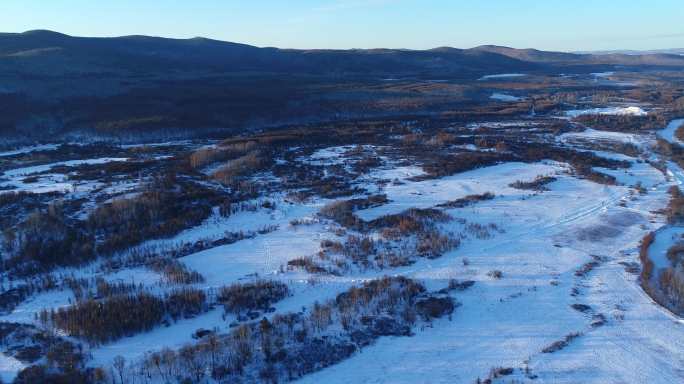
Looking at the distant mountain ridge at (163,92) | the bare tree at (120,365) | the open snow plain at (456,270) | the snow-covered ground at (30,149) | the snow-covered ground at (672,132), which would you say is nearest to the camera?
the bare tree at (120,365)

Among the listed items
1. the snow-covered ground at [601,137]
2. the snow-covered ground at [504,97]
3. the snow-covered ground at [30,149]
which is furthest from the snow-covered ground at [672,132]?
the snow-covered ground at [30,149]

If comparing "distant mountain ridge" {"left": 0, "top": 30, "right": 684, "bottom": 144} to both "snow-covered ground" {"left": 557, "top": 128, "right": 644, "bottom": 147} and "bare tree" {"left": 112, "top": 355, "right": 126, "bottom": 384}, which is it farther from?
"bare tree" {"left": 112, "top": 355, "right": 126, "bottom": 384}

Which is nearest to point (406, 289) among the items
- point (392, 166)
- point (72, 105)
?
point (392, 166)

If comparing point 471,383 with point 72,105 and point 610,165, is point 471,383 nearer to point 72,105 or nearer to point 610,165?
point 610,165

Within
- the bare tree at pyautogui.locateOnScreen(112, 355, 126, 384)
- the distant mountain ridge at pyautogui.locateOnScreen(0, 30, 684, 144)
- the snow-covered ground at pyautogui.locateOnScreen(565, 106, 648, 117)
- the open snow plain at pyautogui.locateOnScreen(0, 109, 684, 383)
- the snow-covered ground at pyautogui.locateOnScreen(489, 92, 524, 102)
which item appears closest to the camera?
the bare tree at pyautogui.locateOnScreen(112, 355, 126, 384)

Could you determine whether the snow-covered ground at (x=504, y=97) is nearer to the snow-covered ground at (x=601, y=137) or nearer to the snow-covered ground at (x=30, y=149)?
the snow-covered ground at (x=601, y=137)

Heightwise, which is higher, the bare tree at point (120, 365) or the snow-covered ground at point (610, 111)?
the snow-covered ground at point (610, 111)

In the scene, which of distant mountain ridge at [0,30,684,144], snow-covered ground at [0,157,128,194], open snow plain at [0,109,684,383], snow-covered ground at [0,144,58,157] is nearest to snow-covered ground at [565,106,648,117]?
distant mountain ridge at [0,30,684,144]

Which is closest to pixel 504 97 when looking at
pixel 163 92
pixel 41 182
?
pixel 163 92

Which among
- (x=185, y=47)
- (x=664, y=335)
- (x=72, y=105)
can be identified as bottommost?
(x=664, y=335)

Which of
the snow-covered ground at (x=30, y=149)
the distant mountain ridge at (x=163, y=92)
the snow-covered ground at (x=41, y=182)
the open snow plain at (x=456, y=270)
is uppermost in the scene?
the distant mountain ridge at (x=163, y=92)

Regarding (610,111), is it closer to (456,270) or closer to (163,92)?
(456,270)
